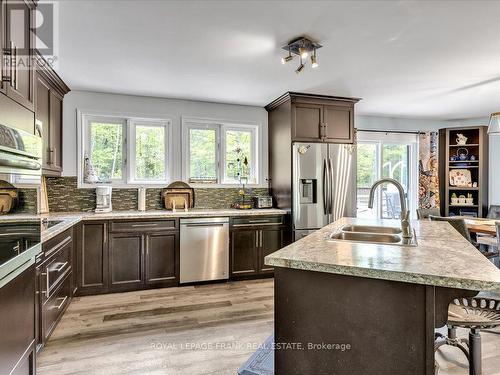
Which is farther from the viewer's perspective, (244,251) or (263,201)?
(263,201)

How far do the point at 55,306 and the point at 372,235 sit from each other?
256cm

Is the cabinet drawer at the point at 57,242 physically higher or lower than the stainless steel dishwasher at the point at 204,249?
higher

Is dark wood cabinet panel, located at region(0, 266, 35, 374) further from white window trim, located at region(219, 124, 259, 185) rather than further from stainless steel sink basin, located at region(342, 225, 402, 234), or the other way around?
white window trim, located at region(219, 124, 259, 185)

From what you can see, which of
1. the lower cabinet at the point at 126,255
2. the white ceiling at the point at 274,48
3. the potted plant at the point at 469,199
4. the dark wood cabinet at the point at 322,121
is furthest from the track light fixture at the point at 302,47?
the potted plant at the point at 469,199

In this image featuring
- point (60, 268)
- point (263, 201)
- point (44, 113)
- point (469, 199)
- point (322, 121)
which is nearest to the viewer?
point (60, 268)

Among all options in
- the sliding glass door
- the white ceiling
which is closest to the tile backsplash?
the white ceiling

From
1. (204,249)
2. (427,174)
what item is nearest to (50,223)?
(204,249)

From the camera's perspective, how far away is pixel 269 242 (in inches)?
161

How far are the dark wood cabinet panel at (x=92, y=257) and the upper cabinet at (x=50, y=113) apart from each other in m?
0.75

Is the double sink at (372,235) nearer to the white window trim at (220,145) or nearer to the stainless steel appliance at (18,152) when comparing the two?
the stainless steel appliance at (18,152)

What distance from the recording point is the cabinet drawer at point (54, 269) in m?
2.28

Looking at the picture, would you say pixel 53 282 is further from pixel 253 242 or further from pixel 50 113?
pixel 253 242

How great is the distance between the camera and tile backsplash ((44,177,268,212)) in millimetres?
3795

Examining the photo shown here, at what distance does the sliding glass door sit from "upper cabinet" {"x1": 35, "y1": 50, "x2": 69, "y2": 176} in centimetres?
436
